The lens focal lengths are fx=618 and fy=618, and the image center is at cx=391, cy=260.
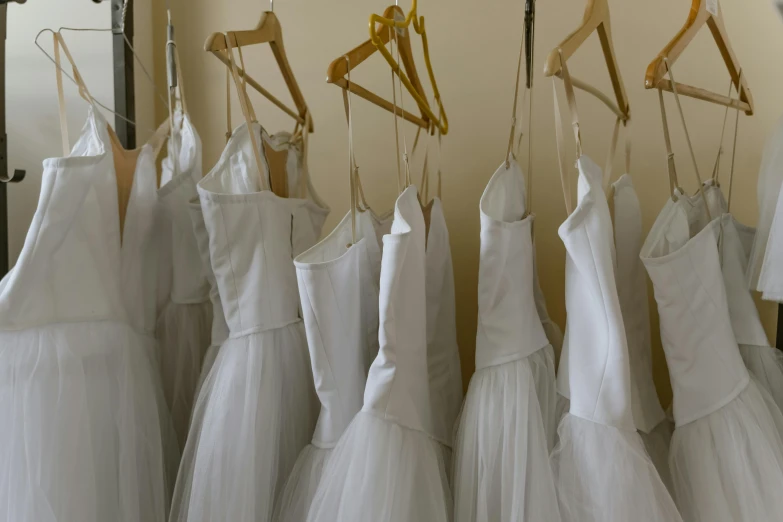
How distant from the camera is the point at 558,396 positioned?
80cm

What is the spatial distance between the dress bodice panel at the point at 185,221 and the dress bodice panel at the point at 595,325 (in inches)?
21.9

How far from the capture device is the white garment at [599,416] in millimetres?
700

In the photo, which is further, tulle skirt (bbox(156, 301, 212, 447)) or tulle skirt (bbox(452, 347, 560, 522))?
tulle skirt (bbox(156, 301, 212, 447))

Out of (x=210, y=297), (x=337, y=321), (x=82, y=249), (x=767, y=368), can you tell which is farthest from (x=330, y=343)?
(x=767, y=368)

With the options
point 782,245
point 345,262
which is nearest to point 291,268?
point 345,262

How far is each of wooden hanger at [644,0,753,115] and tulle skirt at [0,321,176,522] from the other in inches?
31.1

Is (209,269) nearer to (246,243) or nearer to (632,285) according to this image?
(246,243)

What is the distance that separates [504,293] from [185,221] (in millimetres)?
497

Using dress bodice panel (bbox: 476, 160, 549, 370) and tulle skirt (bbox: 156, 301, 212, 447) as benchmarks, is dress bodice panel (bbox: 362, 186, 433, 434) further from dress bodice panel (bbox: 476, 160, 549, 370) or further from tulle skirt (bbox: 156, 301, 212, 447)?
tulle skirt (bbox: 156, 301, 212, 447)

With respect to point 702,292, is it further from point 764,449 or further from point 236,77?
point 236,77

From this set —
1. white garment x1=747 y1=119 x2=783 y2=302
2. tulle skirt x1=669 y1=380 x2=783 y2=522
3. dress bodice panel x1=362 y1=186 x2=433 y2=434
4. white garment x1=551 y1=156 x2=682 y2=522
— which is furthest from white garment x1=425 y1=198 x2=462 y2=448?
white garment x1=747 y1=119 x2=783 y2=302

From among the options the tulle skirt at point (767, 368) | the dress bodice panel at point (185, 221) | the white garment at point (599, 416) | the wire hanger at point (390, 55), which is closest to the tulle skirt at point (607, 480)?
the white garment at point (599, 416)

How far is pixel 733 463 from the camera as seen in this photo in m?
0.73

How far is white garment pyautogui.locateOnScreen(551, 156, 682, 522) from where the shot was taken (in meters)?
0.70
